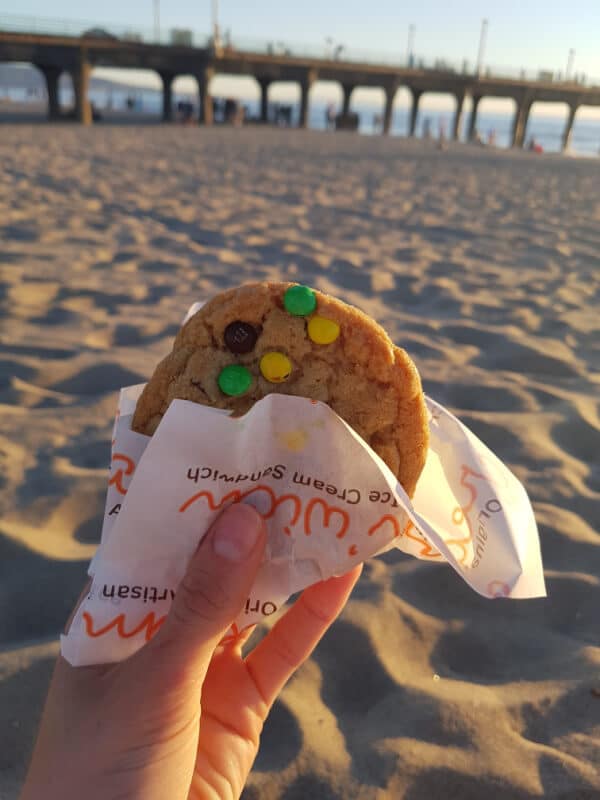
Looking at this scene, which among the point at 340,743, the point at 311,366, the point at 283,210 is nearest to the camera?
the point at 311,366

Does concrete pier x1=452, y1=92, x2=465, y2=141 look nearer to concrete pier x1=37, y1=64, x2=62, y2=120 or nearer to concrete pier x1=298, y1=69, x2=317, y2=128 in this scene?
concrete pier x1=298, y1=69, x2=317, y2=128

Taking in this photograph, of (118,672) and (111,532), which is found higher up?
(111,532)

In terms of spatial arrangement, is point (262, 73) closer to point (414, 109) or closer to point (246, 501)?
point (414, 109)

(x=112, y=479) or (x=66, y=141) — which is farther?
(x=66, y=141)

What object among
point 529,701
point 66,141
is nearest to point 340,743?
point 529,701

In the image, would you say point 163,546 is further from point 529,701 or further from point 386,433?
point 529,701

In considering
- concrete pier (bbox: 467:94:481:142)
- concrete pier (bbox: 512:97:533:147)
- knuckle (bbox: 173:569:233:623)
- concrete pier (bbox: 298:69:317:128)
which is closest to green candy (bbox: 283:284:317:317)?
knuckle (bbox: 173:569:233:623)

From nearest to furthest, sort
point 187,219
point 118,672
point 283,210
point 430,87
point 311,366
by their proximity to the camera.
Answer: point 118,672 → point 311,366 → point 187,219 → point 283,210 → point 430,87
